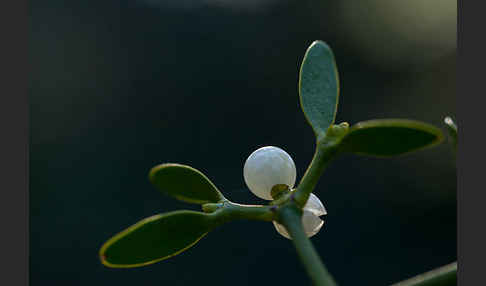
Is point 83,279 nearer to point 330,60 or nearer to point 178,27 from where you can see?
point 178,27

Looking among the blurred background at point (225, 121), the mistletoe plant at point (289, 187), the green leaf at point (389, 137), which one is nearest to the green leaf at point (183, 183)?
the mistletoe plant at point (289, 187)

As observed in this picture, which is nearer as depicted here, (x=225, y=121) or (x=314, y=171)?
(x=314, y=171)

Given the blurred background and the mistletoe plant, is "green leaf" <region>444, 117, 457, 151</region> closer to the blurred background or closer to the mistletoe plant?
the mistletoe plant

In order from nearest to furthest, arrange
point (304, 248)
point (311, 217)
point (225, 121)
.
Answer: point (304, 248) → point (311, 217) → point (225, 121)

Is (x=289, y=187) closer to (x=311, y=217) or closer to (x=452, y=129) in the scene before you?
(x=311, y=217)

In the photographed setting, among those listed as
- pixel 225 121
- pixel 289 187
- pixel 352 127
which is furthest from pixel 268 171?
pixel 225 121

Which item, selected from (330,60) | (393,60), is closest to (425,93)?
(393,60)

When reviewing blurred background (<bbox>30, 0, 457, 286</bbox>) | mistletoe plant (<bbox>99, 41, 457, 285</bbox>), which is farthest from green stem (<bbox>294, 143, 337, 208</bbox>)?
blurred background (<bbox>30, 0, 457, 286</bbox>)
